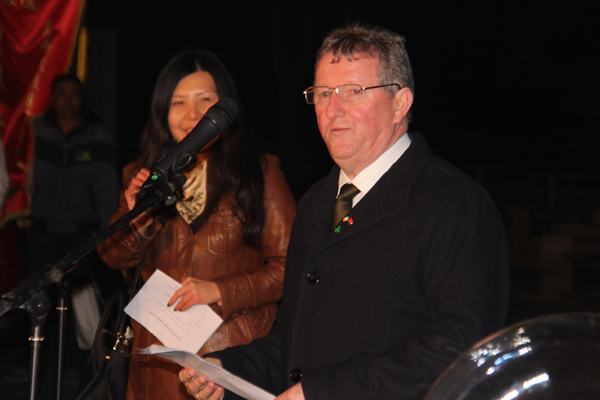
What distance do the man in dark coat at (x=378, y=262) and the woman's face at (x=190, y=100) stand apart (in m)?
0.82

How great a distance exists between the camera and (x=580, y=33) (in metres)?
19.9

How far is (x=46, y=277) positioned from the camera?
190 cm

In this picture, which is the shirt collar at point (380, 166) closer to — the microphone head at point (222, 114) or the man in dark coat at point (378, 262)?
the man in dark coat at point (378, 262)

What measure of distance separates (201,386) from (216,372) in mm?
202

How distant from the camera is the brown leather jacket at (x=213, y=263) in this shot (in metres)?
2.76

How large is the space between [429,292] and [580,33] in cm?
2019

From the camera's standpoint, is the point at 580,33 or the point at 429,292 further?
the point at 580,33

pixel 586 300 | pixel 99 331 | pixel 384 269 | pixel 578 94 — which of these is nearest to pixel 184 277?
pixel 99 331

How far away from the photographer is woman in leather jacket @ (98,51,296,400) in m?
2.77

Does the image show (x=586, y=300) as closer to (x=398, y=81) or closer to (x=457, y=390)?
(x=398, y=81)

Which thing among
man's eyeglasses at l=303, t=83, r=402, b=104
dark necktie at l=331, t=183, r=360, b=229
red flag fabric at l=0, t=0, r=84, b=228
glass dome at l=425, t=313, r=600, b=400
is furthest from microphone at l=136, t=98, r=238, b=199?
red flag fabric at l=0, t=0, r=84, b=228

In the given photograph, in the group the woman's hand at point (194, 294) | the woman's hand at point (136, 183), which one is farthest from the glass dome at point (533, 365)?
the woman's hand at point (194, 294)

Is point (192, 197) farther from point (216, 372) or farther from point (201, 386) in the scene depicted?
point (216, 372)

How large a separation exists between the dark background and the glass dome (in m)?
14.3
